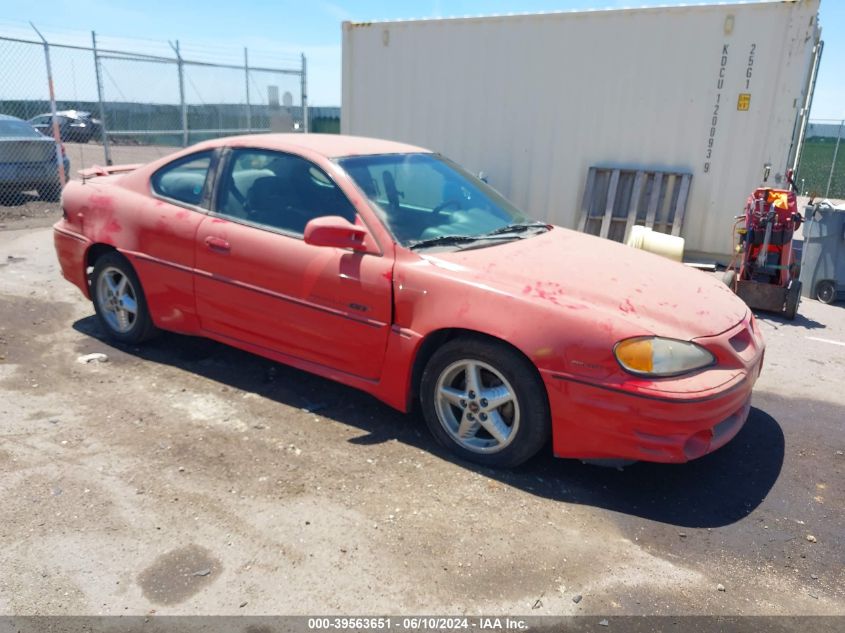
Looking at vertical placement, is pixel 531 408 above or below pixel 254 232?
below

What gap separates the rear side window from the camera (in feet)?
14.7

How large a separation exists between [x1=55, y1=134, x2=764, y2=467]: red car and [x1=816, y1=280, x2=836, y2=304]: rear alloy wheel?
466 centimetres

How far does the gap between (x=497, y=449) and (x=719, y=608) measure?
4.09ft

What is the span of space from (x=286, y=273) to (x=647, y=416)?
2.14 metres

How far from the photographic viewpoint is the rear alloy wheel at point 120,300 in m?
4.80

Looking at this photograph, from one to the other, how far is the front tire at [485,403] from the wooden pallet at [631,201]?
6192 mm

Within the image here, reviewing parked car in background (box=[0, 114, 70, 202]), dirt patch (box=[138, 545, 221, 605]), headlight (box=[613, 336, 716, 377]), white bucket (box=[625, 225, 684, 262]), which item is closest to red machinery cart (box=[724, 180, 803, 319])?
white bucket (box=[625, 225, 684, 262])

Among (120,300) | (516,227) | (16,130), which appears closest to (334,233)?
(516,227)

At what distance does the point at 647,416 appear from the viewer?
309 cm

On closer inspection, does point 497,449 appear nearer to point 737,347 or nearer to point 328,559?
point 328,559

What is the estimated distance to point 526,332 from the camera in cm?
326

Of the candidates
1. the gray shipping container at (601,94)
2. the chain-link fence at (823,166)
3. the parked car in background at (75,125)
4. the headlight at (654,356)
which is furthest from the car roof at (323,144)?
the parked car in background at (75,125)

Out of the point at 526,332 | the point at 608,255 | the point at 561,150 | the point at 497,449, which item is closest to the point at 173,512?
the point at 497,449

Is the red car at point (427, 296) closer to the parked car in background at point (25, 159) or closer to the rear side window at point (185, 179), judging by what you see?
the rear side window at point (185, 179)
